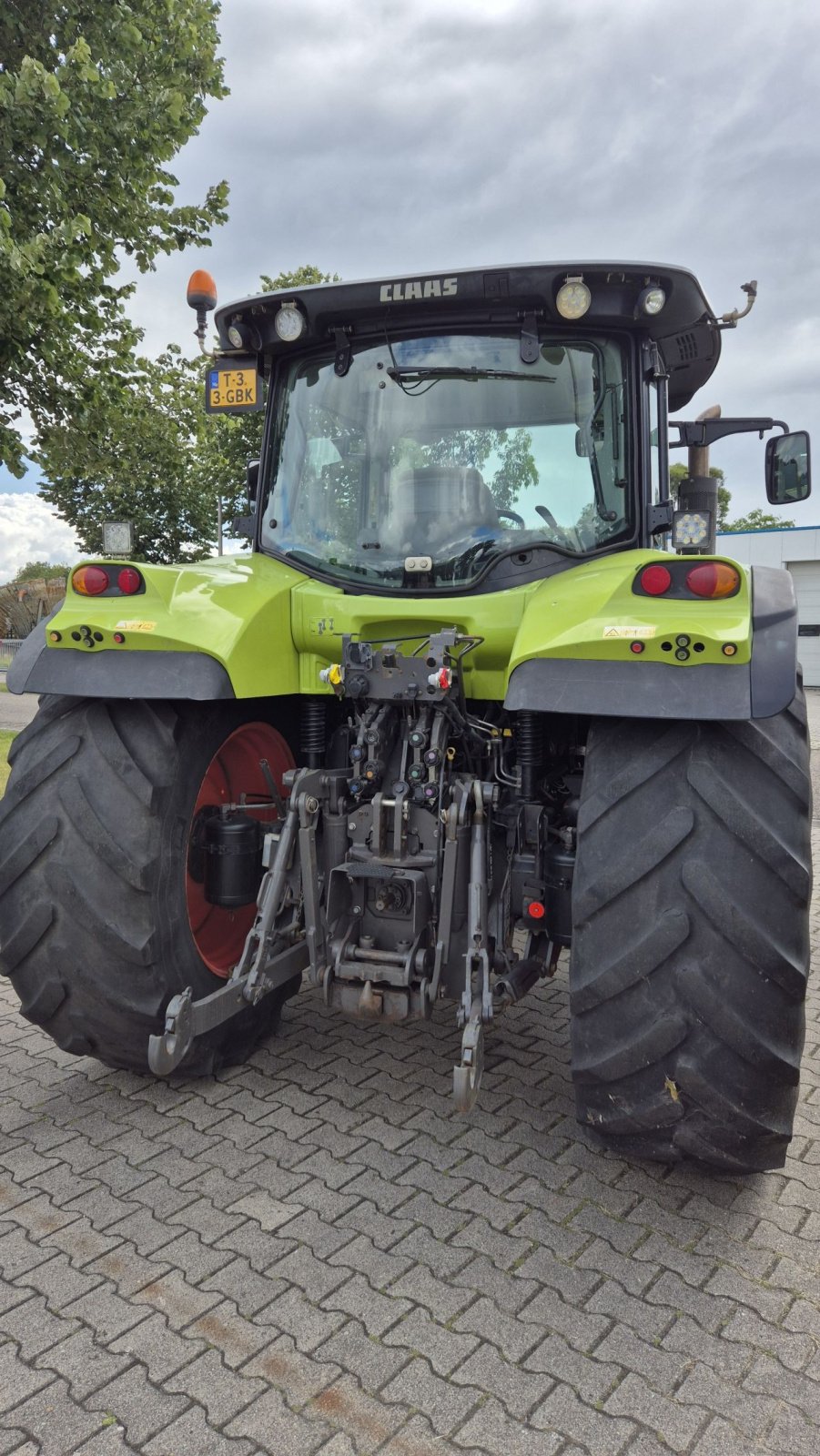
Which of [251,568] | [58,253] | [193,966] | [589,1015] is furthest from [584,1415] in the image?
[58,253]

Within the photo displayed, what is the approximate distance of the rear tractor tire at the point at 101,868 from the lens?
276cm

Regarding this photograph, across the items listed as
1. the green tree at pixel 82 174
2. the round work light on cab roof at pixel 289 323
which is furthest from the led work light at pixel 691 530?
the green tree at pixel 82 174

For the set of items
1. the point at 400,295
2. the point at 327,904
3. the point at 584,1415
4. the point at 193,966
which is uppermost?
the point at 400,295

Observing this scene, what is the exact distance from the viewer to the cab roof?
294 centimetres

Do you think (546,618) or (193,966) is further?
(193,966)

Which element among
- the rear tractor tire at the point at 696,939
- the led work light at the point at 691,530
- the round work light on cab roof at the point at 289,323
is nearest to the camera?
the rear tractor tire at the point at 696,939

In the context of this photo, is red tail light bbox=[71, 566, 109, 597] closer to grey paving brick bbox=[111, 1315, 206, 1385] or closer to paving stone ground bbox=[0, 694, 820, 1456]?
paving stone ground bbox=[0, 694, 820, 1456]

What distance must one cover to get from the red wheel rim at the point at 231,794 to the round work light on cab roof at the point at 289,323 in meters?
1.31

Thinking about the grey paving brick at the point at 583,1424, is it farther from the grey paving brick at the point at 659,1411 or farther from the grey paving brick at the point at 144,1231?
the grey paving brick at the point at 144,1231

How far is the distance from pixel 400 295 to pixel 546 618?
1254 mm

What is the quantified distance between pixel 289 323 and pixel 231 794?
63.2 inches

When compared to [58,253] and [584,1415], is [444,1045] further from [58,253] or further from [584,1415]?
A: [58,253]

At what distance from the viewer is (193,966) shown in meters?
3.00

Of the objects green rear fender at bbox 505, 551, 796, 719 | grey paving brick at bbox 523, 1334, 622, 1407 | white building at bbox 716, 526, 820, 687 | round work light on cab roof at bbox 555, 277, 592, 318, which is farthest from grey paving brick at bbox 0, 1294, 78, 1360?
white building at bbox 716, 526, 820, 687
